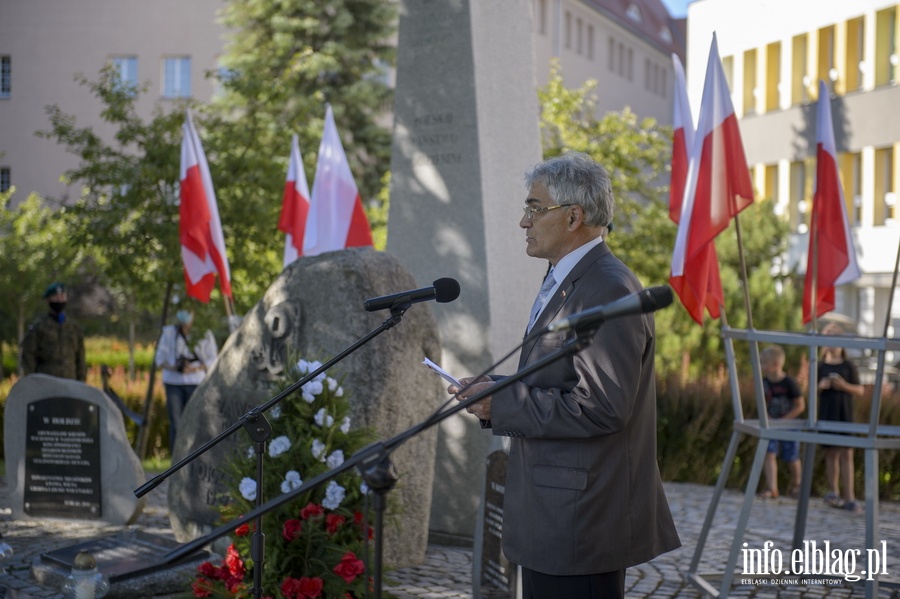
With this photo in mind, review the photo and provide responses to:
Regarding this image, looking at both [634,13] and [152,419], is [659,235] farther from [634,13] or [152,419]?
[634,13]

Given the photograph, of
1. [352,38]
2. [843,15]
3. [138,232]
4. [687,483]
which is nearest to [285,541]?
[687,483]

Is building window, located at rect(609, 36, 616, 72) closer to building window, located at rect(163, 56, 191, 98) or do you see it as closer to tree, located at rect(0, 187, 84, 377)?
building window, located at rect(163, 56, 191, 98)

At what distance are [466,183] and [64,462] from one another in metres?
3.96

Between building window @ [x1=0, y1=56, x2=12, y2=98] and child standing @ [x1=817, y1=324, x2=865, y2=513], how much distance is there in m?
35.5

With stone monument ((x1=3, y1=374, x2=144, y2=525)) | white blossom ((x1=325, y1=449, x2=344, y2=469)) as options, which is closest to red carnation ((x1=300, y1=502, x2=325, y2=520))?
white blossom ((x1=325, y1=449, x2=344, y2=469))

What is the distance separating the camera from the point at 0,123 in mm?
38875

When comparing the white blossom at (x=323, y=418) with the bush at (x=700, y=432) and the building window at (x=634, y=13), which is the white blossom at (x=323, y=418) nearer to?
the bush at (x=700, y=432)

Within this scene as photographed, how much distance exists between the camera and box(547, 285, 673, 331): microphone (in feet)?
8.85

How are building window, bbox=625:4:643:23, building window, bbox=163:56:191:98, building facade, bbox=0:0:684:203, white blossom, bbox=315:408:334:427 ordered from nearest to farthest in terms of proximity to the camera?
white blossom, bbox=315:408:334:427 → building facade, bbox=0:0:684:203 → building window, bbox=163:56:191:98 → building window, bbox=625:4:643:23

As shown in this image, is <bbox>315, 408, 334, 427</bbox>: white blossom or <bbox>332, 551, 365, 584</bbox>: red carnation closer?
<bbox>332, 551, 365, 584</bbox>: red carnation

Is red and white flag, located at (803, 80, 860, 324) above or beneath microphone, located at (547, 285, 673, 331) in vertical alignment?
above

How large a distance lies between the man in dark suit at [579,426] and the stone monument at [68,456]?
592 centimetres

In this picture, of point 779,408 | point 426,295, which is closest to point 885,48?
point 779,408

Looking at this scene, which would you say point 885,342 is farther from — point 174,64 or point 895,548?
point 174,64
